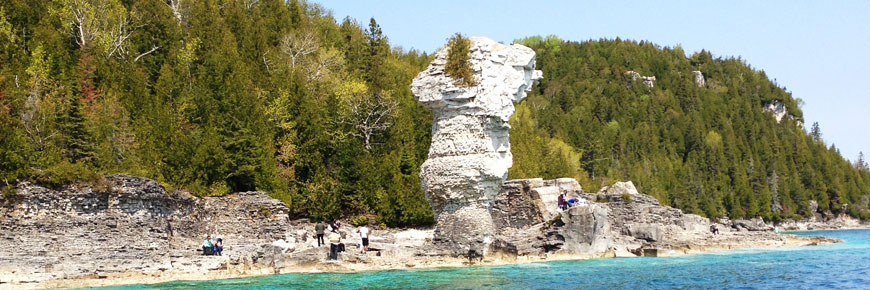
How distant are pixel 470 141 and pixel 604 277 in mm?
9010

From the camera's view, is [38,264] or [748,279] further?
[748,279]

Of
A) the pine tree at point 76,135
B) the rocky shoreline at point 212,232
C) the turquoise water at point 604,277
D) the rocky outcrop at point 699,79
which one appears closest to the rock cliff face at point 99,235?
the rocky shoreline at point 212,232

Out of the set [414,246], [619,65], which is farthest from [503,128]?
[619,65]

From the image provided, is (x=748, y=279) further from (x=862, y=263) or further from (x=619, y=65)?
(x=619, y=65)

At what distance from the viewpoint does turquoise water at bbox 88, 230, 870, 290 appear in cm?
2506

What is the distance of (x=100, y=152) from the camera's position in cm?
3234

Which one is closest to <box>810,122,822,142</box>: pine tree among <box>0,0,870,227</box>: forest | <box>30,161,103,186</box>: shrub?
<box>0,0,870,227</box>: forest

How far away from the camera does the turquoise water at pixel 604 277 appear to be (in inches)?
987

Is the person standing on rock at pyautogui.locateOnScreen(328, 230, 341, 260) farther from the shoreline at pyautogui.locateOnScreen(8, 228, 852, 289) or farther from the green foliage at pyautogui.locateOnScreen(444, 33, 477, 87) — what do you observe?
the green foliage at pyautogui.locateOnScreen(444, 33, 477, 87)

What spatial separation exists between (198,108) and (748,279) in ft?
80.5

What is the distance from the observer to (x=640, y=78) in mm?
141625

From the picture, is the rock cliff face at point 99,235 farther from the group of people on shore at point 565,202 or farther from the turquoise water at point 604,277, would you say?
the group of people on shore at point 565,202

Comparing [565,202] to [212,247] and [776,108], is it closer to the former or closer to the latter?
[212,247]

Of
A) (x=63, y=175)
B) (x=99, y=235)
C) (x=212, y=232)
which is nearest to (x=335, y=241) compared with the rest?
(x=212, y=232)
